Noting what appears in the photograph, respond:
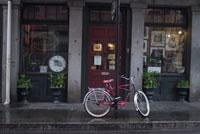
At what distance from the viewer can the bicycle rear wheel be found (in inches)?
514

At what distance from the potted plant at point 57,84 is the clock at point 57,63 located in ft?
1.40

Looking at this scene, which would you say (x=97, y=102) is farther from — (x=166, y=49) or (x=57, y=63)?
(x=166, y=49)

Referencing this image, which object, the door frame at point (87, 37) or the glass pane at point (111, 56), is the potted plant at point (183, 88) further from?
the glass pane at point (111, 56)

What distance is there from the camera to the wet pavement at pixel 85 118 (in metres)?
12.0

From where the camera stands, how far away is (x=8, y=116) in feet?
42.2

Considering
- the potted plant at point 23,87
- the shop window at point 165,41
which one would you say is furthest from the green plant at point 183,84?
the potted plant at point 23,87

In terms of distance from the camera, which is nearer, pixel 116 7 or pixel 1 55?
pixel 116 7

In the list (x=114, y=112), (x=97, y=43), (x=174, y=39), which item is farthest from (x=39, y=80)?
(x=174, y=39)

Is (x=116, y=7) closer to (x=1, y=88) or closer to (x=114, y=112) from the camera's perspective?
(x=114, y=112)

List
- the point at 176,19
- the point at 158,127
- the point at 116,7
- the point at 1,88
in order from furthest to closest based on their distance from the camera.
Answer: the point at 176,19, the point at 1,88, the point at 116,7, the point at 158,127

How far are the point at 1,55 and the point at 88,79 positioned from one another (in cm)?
282

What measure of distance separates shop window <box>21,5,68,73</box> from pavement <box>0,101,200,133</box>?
59.3 inches

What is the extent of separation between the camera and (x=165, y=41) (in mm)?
16531

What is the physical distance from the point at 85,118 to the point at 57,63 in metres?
3.51
